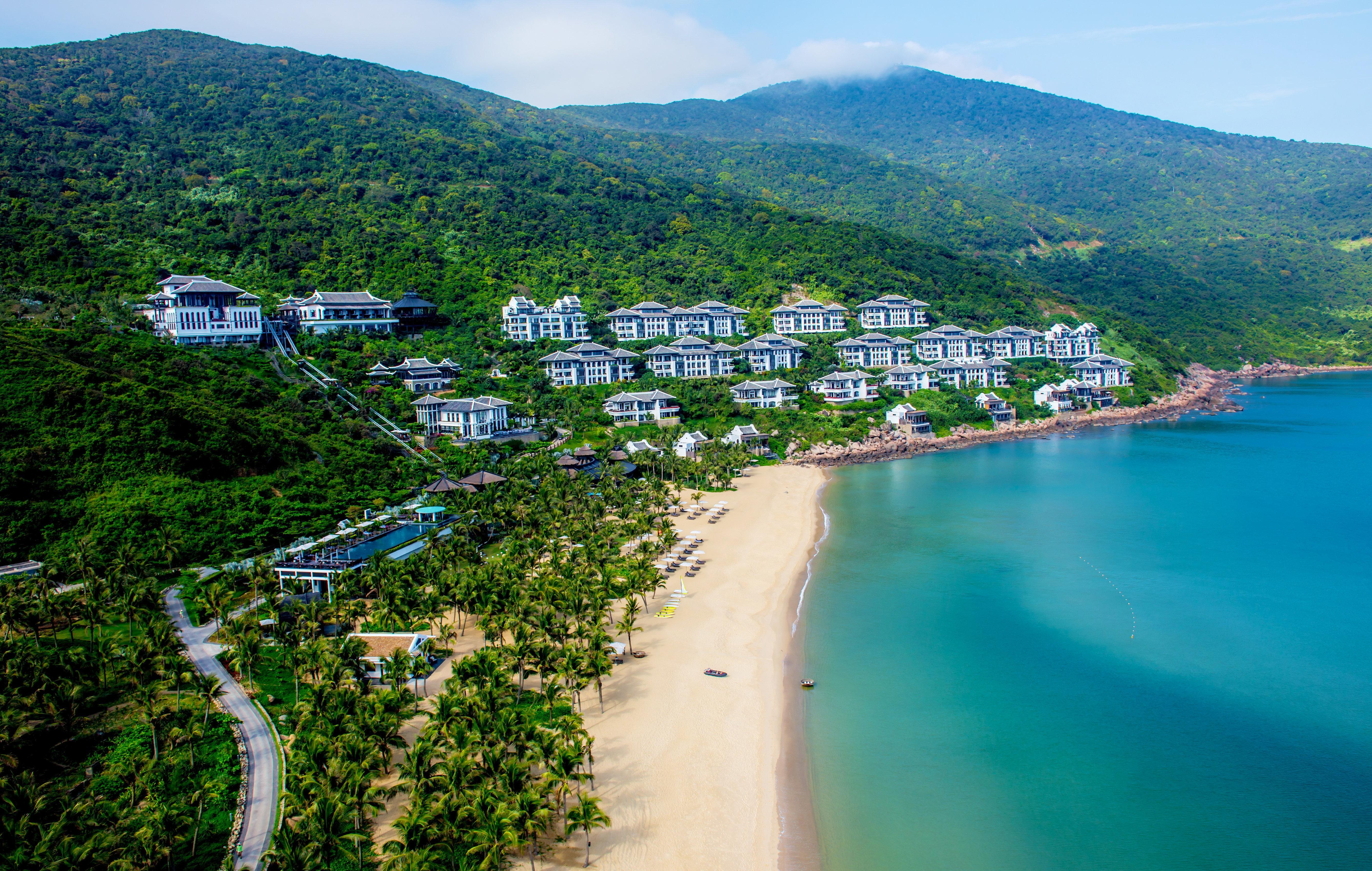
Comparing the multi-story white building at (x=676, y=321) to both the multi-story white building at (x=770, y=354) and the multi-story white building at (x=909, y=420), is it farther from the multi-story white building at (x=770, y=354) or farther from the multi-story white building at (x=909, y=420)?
the multi-story white building at (x=909, y=420)

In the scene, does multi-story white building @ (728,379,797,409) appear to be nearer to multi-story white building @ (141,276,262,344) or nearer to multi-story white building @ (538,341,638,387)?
multi-story white building @ (538,341,638,387)

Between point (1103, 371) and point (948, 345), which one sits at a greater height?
point (948, 345)

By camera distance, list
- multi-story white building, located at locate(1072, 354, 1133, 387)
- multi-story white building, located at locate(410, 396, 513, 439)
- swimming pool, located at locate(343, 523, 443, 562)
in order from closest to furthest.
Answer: swimming pool, located at locate(343, 523, 443, 562) → multi-story white building, located at locate(410, 396, 513, 439) → multi-story white building, located at locate(1072, 354, 1133, 387)

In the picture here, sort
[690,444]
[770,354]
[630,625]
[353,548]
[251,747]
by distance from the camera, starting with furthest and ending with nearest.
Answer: [770,354] → [690,444] → [353,548] → [630,625] → [251,747]

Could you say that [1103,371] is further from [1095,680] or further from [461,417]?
[1095,680]

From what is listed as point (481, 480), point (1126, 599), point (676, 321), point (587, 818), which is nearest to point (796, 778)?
point (587, 818)

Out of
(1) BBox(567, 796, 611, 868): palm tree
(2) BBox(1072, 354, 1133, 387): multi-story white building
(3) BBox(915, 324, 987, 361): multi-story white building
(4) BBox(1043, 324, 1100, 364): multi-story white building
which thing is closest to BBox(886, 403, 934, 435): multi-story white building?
(3) BBox(915, 324, 987, 361): multi-story white building
